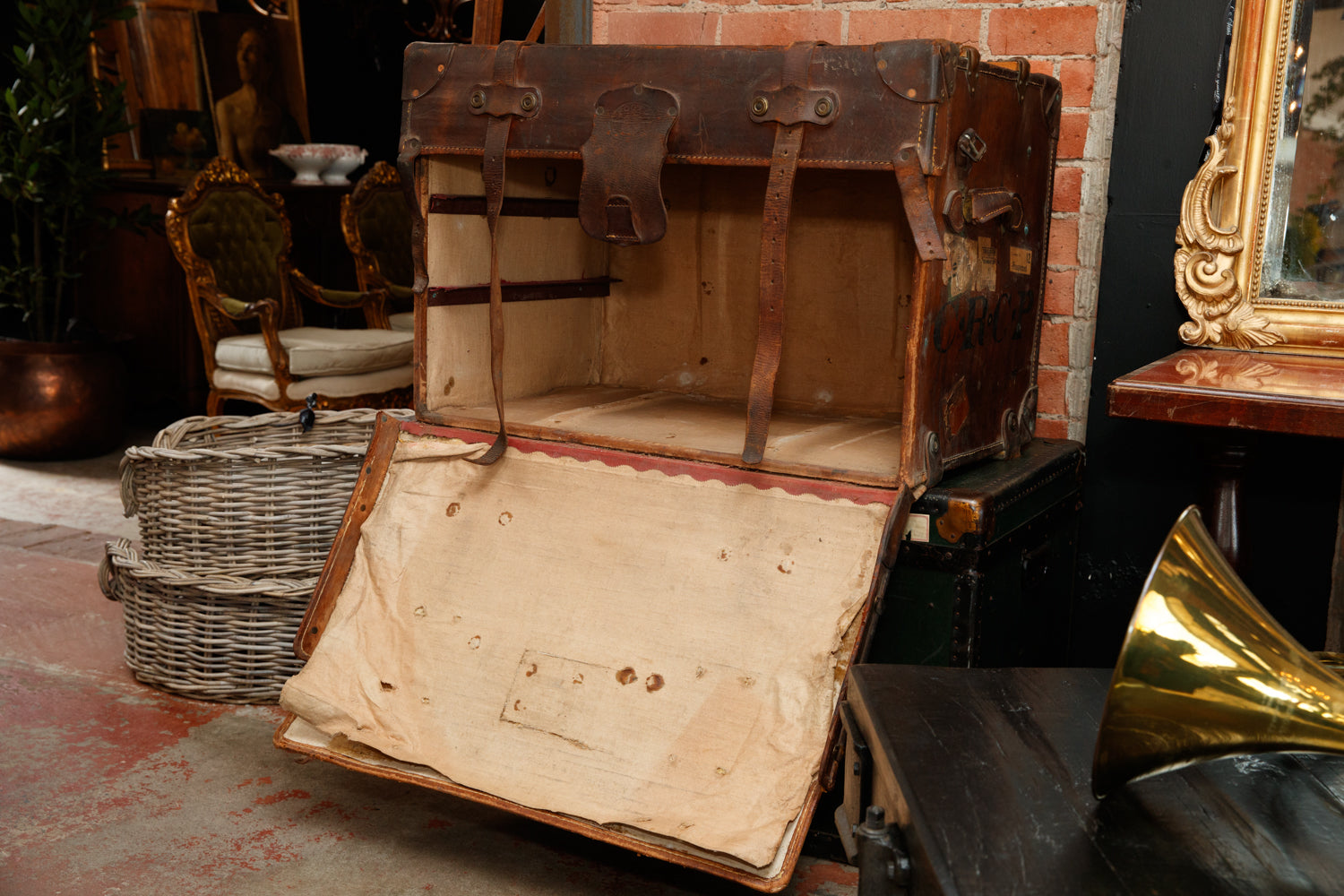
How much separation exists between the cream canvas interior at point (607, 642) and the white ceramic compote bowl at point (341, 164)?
4.18 m

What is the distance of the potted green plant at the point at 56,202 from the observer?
4812mm

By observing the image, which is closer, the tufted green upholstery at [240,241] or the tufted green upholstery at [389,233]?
Result: the tufted green upholstery at [240,241]

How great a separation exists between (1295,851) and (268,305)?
4.17m

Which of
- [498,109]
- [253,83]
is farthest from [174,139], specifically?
[498,109]

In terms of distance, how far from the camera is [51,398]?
16.4ft

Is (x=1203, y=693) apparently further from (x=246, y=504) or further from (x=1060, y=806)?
(x=246, y=504)

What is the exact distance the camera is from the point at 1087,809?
1.04 m

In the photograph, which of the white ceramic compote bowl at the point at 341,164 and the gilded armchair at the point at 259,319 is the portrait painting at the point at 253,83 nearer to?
the white ceramic compote bowl at the point at 341,164

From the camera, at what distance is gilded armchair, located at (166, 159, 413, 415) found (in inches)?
181

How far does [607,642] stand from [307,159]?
4627 mm

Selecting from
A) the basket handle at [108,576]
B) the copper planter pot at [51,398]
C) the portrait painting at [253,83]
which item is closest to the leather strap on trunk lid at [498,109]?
the basket handle at [108,576]

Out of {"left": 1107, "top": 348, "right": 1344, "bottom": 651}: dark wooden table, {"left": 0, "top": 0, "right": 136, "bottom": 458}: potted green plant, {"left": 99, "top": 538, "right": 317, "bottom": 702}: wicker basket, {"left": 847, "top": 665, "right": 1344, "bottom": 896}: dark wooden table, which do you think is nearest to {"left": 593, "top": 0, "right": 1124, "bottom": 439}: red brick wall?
{"left": 1107, "top": 348, "right": 1344, "bottom": 651}: dark wooden table

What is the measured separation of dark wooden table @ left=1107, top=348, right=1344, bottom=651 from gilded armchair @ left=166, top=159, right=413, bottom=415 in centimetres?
323

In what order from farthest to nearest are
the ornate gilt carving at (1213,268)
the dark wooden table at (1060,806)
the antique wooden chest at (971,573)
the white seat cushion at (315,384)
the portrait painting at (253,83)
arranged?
the portrait painting at (253,83), the white seat cushion at (315,384), the ornate gilt carving at (1213,268), the antique wooden chest at (971,573), the dark wooden table at (1060,806)
